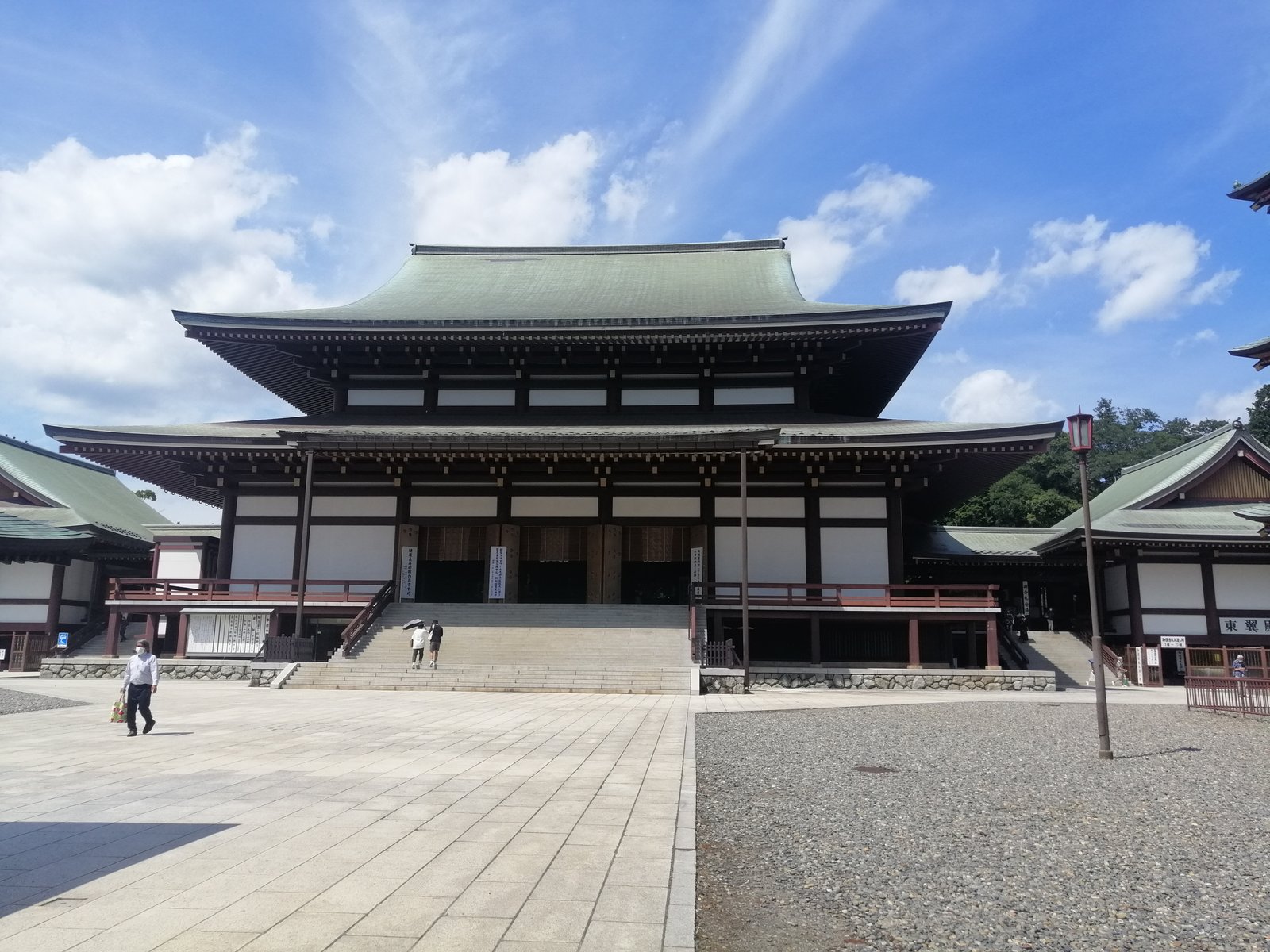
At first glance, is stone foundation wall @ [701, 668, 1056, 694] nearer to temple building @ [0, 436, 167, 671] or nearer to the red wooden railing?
the red wooden railing

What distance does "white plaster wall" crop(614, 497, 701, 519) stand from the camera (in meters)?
25.0

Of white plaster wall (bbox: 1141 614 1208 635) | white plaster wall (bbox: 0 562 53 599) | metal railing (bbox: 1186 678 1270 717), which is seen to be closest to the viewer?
metal railing (bbox: 1186 678 1270 717)

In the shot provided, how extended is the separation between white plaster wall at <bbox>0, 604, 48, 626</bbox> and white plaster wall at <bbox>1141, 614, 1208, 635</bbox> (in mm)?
36319

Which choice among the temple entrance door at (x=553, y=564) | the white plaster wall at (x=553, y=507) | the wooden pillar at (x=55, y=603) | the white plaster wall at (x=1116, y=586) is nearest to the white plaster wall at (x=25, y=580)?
the wooden pillar at (x=55, y=603)

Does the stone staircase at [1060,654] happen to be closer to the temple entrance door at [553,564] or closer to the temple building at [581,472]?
the temple building at [581,472]

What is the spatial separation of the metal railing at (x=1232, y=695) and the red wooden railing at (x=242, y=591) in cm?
2039

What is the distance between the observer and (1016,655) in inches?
1035

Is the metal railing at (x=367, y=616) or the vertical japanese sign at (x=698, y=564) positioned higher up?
the vertical japanese sign at (x=698, y=564)

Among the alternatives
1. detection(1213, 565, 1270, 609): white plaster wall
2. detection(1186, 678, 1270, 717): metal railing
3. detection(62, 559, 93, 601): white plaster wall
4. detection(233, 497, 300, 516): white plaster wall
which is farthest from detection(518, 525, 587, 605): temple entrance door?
detection(1213, 565, 1270, 609): white plaster wall

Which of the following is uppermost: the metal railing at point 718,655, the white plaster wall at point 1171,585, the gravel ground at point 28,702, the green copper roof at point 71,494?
the green copper roof at point 71,494

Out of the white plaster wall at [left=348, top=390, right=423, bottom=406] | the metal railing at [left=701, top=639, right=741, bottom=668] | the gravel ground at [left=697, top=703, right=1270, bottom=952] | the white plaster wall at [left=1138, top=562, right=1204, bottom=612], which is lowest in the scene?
the gravel ground at [left=697, top=703, right=1270, bottom=952]

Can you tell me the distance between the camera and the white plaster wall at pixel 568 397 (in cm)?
2739

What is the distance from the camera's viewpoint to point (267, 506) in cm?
2527

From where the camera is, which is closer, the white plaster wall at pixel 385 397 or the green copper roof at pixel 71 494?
the white plaster wall at pixel 385 397
